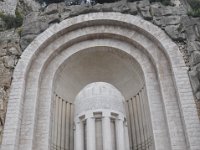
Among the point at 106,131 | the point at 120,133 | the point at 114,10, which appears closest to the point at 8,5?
the point at 114,10

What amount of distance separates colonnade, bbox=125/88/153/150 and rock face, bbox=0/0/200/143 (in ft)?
6.17

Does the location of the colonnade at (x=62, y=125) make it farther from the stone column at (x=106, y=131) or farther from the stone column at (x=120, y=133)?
the stone column at (x=120, y=133)

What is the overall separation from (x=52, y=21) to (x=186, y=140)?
6099 mm

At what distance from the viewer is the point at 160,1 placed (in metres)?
9.88

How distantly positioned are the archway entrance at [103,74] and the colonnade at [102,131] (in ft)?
4.18

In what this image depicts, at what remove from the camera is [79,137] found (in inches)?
404

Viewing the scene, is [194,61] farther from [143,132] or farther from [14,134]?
[14,134]

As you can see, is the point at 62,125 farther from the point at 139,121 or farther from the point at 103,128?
the point at 139,121

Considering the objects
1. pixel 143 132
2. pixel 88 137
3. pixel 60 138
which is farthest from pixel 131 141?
pixel 60 138

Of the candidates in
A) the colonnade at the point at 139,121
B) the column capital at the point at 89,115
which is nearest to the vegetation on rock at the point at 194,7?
the colonnade at the point at 139,121

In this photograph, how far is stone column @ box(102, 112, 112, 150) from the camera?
1022 centimetres

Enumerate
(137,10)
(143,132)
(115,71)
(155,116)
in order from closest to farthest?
1. (155,116)
2. (143,132)
3. (137,10)
4. (115,71)

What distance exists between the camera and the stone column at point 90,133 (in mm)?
10173

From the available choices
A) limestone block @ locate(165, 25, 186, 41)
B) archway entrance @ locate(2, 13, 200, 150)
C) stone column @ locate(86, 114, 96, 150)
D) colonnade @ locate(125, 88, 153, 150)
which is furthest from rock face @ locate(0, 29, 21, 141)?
limestone block @ locate(165, 25, 186, 41)
